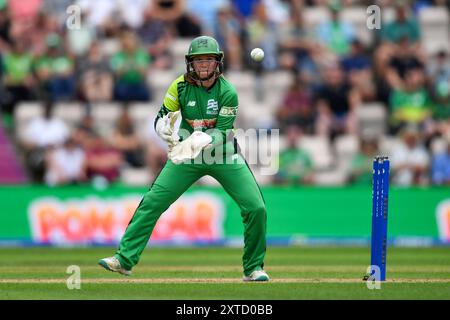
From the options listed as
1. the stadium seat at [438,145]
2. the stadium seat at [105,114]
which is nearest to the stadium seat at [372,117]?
the stadium seat at [438,145]

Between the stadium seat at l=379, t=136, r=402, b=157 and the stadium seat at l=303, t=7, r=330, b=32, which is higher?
the stadium seat at l=303, t=7, r=330, b=32

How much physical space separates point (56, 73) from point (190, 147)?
1090cm

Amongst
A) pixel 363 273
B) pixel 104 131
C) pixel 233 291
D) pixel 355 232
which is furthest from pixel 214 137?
pixel 104 131

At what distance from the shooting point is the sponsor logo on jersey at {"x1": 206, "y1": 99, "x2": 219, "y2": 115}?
10914mm

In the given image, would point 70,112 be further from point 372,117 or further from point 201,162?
point 201,162

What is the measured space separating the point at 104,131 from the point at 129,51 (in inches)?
67.8

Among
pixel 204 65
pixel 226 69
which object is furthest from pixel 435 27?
pixel 204 65

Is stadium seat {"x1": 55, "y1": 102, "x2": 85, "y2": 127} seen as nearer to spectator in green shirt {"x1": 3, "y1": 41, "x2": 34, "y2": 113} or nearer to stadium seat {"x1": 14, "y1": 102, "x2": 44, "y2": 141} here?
stadium seat {"x1": 14, "y1": 102, "x2": 44, "y2": 141}

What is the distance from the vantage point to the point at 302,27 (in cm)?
2200

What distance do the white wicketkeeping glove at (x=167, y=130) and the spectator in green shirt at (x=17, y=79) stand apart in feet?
34.8

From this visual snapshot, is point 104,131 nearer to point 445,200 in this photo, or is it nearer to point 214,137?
point 445,200

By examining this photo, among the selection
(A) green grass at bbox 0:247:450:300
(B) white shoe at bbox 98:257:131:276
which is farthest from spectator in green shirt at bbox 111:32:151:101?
(B) white shoe at bbox 98:257:131:276

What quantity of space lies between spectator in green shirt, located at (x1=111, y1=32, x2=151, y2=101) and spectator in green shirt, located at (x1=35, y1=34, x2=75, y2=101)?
84 cm

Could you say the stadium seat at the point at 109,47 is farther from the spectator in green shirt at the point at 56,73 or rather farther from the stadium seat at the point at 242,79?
the stadium seat at the point at 242,79
